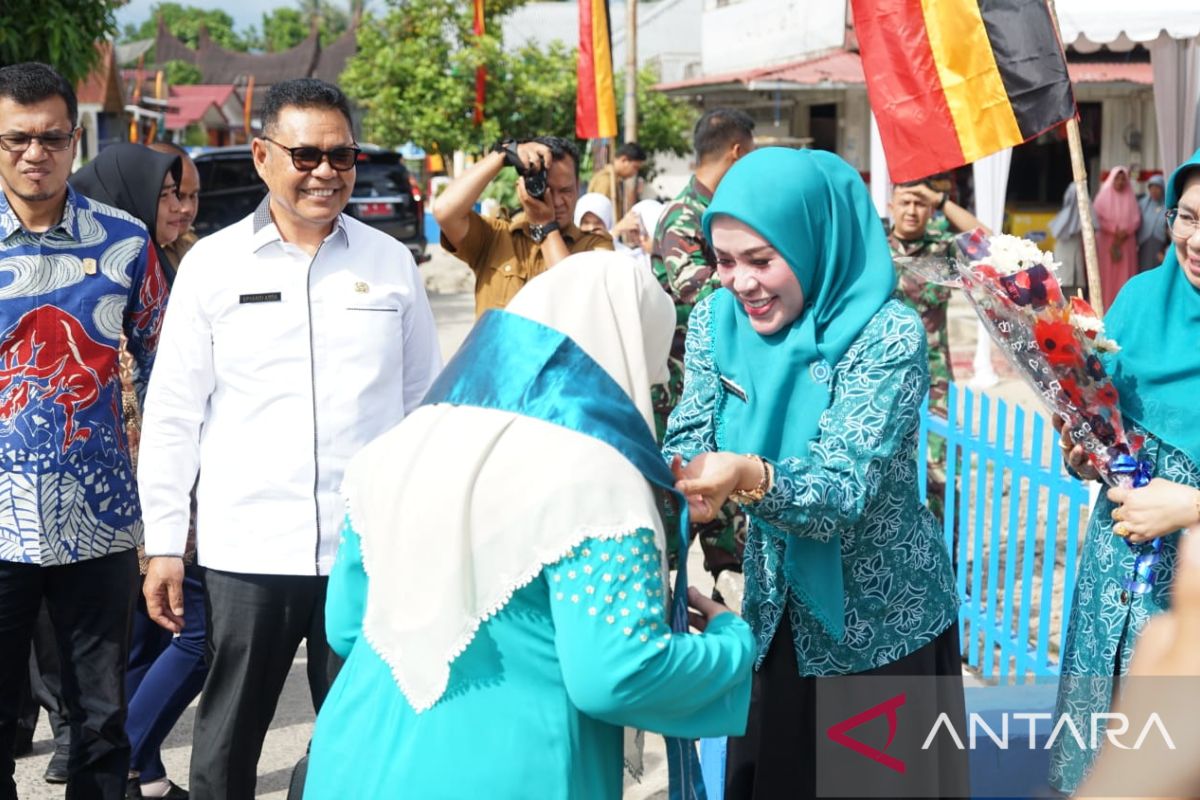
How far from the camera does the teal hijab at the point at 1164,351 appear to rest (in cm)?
269

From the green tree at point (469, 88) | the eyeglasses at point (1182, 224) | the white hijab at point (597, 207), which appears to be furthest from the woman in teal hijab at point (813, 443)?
the green tree at point (469, 88)

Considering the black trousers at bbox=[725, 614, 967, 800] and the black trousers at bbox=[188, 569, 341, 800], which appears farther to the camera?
the black trousers at bbox=[188, 569, 341, 800]

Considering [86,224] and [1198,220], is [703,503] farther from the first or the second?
[86,224]

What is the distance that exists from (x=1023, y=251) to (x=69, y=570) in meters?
2.47

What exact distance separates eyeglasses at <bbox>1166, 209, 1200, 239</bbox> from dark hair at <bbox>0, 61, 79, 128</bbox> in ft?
8.65

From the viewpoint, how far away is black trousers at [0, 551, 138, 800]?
338cm

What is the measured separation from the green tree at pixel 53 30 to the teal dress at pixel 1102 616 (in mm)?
8967

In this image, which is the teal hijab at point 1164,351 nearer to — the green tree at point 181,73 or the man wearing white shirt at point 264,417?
the man wearing white shirt at point 264,417

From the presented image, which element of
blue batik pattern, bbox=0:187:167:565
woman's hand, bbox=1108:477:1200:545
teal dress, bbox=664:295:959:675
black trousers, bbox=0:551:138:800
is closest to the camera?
teal dress, bbox=664:295:959:675

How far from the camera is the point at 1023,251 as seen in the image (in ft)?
9.39

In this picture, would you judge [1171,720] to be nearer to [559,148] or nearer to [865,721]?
[865,721]

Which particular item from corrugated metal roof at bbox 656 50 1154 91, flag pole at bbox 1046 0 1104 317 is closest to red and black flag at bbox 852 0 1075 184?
flag pole at bbox 1046 0 1104 317

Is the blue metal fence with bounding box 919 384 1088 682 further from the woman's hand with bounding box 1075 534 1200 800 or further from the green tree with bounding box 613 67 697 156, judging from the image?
the green tree with bounding box 613 67 697 156

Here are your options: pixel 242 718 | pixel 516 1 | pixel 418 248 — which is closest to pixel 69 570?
pixel 242 718
